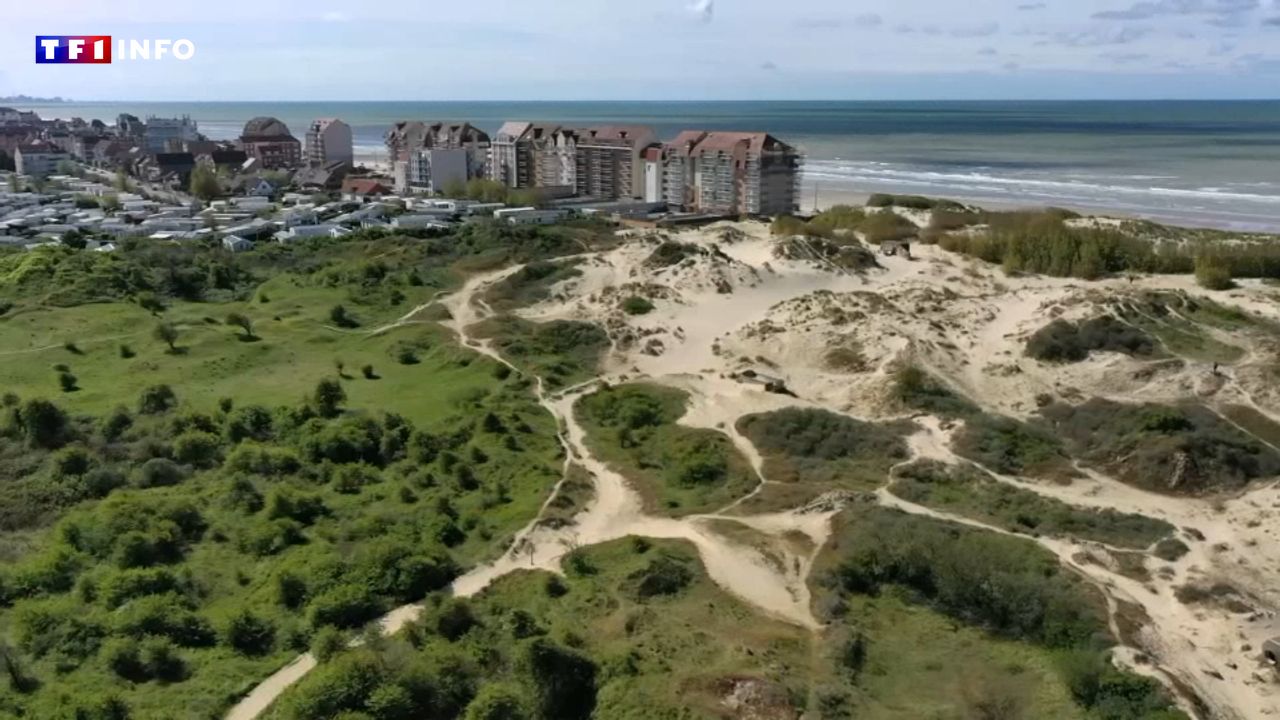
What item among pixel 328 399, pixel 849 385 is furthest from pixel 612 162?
pixel 328 399

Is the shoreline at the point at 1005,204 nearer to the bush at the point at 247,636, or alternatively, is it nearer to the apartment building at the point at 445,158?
the apartment building at the point at 445,158

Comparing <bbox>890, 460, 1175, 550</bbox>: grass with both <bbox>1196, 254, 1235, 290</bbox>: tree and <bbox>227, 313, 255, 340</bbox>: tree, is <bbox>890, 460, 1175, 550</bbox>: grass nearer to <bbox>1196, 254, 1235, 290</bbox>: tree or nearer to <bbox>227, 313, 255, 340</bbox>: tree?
<bbox>1196, 254, 1235, 290</bbox>: tree

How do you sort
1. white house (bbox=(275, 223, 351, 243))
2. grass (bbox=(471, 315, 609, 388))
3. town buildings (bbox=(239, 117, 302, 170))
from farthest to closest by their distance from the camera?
1. town buildings (bbox=(239, 117, 302, 170))
2. white house (bbox=(275, 223, 351, 243))
3. grass (bbox=(471, 315, 609, 388))

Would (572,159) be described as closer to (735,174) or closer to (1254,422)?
(735,174)

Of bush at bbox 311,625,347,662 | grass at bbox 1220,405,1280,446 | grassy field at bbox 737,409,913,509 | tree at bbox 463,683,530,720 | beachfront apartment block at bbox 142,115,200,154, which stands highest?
beachfront apartment block at bbox 142,115,200,154

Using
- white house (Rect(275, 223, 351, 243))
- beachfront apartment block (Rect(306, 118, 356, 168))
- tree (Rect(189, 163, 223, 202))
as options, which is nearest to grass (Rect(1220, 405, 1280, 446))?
white house (Rect(275, 223, 351, 243))

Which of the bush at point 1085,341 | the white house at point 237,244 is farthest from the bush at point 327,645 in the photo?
the white house at point 237,244
